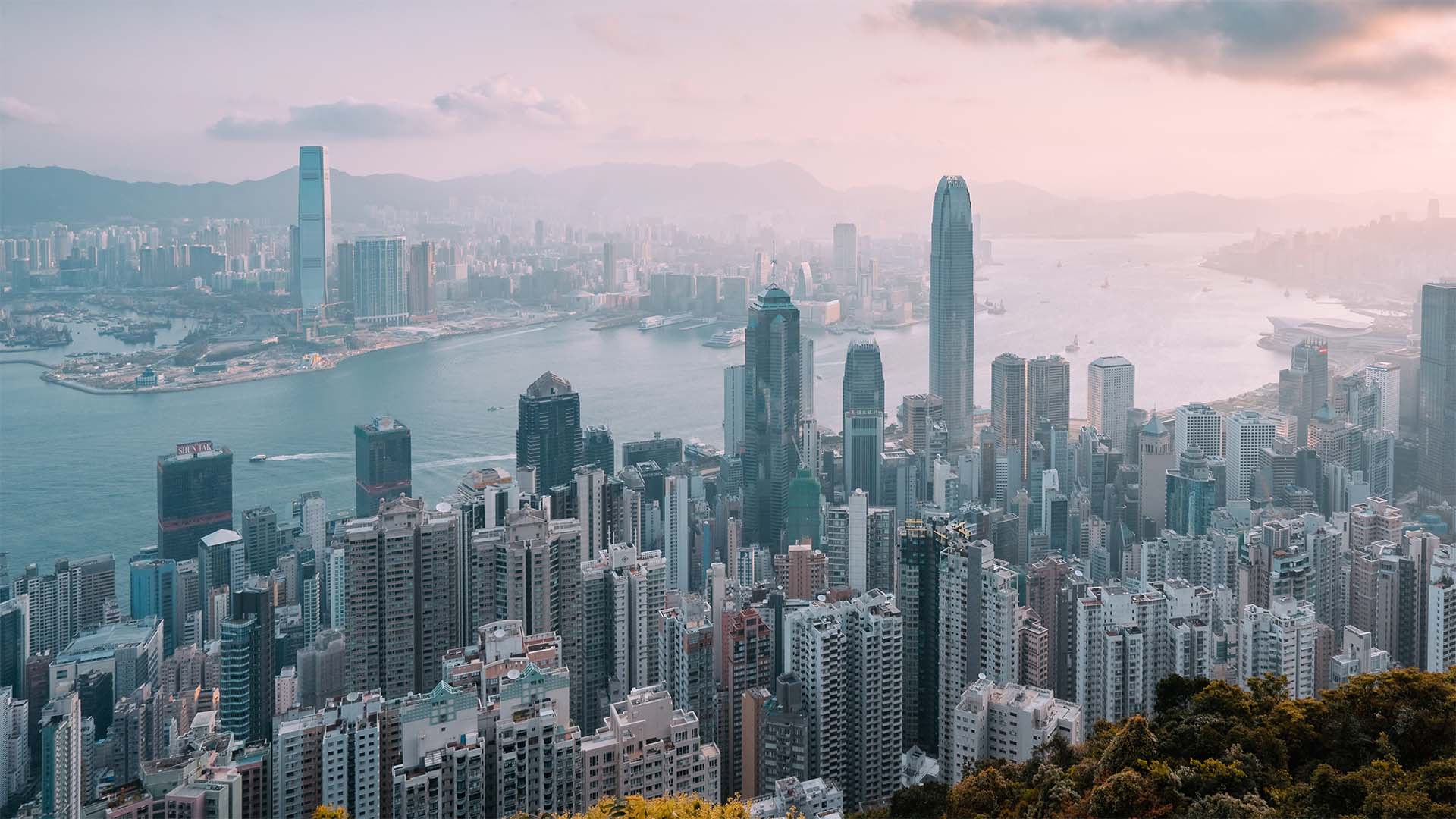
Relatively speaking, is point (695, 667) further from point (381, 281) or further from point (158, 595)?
point (381, 281)

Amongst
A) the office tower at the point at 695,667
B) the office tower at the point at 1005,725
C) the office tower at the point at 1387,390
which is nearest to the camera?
the office tower at the point at 1005,725

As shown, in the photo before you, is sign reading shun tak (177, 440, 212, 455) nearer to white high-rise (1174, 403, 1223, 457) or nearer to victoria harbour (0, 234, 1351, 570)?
victoria harbour (0, 234, 1351, 570)

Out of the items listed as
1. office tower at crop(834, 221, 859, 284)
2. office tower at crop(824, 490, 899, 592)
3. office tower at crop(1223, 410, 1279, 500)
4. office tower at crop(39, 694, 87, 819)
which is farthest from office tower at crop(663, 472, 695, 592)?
office tower at crop(1223, 410, 1279, 500)

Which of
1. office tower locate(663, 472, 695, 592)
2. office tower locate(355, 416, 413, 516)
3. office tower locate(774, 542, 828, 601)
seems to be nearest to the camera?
office tower locate(774, 542, 828, 601)

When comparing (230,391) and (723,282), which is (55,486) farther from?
(723,282)

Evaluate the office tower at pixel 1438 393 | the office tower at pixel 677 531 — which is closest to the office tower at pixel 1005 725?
the office tower at pixel 677 531

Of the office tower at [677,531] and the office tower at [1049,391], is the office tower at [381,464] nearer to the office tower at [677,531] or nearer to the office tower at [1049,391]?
the office tower at [677,531]
